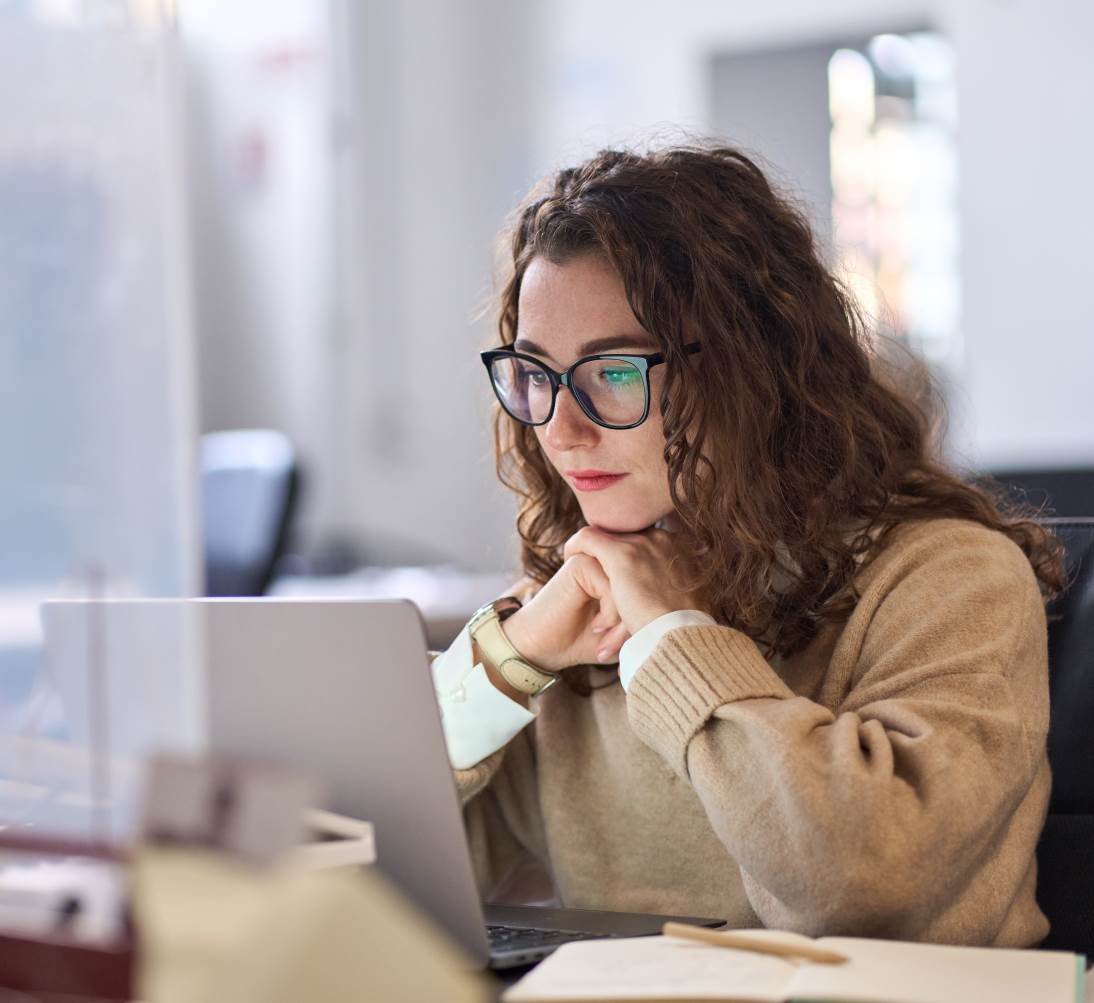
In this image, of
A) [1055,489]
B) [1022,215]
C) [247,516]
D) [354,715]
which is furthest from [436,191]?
[354,715]

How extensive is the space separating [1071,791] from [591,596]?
0.44m

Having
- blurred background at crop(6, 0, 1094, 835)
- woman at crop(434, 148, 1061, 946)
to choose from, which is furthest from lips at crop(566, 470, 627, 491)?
blurred background at crop(6, 0, 1094, 835)

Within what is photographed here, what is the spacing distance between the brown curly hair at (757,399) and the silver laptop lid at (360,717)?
0.35 metres

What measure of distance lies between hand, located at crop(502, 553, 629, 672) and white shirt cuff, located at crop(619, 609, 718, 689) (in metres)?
0.10

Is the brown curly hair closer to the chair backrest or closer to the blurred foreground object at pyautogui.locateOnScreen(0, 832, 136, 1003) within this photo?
the chair backrest

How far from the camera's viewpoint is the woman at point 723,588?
1003mm

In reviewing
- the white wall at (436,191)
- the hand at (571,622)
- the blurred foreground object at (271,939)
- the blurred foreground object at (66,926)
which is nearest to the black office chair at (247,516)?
the hand at (571,622)

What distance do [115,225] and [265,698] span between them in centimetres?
92

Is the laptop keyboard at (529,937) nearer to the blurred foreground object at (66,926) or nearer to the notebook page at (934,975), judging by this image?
the notebook page at (934,975)

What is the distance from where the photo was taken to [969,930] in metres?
1.01

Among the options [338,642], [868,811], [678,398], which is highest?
[678,398]

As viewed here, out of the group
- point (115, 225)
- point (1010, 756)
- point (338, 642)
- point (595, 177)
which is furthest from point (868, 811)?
point (115, 225)

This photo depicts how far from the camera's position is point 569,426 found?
121cm

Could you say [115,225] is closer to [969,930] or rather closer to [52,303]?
[52,303]
